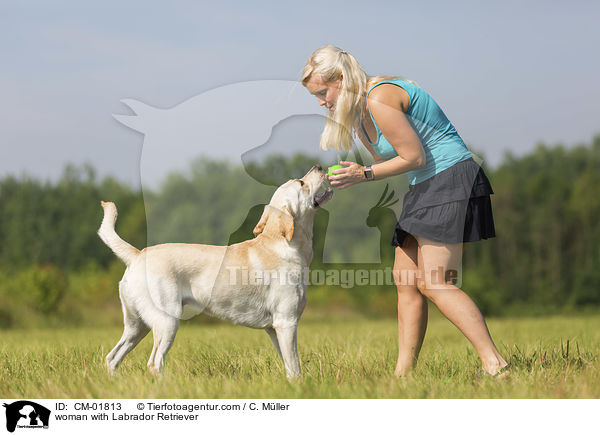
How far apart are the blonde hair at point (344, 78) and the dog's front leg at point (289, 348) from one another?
5.71 feet

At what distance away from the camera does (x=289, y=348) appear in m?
4.71

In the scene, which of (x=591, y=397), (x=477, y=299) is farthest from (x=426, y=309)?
(x=477, y=299)

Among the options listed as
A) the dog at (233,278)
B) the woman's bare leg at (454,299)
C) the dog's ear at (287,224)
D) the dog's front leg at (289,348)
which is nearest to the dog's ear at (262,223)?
the dog at (233,278)

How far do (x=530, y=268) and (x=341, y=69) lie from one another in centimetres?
3038

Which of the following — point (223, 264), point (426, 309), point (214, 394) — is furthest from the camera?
point (426, 309)

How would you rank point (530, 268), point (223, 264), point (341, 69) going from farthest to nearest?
point (530, 268), point (223, 264), point (341, 69)

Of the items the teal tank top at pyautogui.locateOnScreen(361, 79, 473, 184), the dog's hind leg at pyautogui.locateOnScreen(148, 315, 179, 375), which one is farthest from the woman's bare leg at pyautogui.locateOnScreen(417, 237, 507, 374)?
the dog's hind leg at pyautogui.locateOnScreen(148, 315, 179, 375)

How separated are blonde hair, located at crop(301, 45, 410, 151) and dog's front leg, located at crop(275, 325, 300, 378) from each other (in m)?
1.74

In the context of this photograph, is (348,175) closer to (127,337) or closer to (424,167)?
(424,167)

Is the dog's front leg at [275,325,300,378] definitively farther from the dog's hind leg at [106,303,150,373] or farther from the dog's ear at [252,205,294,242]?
the dog's hind leg at [106,303,150,373]

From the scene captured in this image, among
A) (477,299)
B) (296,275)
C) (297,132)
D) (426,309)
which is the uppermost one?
(297,132)

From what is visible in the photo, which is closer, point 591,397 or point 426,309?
point 591,397
